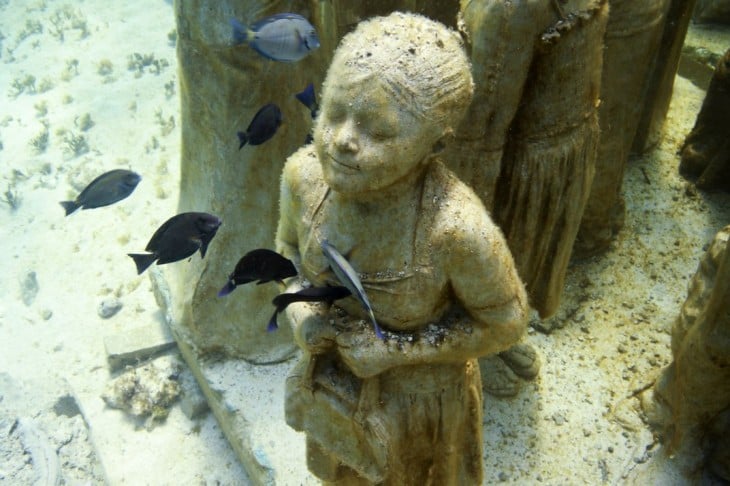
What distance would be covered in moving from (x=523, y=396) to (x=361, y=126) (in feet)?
9.97

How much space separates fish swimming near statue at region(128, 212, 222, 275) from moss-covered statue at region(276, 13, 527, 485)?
3.93 feet

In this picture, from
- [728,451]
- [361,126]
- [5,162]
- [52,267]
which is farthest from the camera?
[5,162]

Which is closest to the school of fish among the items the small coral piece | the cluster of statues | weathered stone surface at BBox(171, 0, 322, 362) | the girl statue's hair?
weathered stone surface at BBox(171, 0, 322, 362)

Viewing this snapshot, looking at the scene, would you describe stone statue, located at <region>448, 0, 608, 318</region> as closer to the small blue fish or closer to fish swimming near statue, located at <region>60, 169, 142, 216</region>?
the small blue fish

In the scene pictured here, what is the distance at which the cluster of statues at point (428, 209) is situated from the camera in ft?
5.07

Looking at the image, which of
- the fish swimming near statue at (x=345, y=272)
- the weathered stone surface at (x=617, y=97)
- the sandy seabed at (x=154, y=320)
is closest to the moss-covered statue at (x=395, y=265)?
the fish swimming near statue at (x=345, y=272)

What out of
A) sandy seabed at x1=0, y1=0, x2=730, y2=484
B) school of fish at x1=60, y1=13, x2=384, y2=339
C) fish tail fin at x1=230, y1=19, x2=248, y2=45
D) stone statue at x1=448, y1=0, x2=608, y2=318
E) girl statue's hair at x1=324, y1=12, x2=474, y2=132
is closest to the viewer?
girl statue's hair at x1=324, y1=12, x2=474, y2=132

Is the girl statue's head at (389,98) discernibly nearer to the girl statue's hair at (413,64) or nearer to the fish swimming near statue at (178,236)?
the girl statue's hair at (413,64)

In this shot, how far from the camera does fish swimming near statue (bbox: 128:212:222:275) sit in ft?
10.5

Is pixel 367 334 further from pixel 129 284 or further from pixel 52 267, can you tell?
pixel 52 267

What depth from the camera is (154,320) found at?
572 centimetres

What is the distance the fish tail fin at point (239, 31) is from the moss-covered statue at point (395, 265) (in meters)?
1.67

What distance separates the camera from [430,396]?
2031 millimetres

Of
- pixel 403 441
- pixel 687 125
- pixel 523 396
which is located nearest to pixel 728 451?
pixel 523 396
